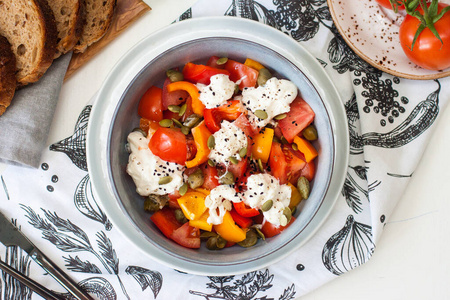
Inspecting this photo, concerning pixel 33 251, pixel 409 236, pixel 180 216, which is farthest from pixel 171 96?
pixel 409 236

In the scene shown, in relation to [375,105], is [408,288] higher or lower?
lower

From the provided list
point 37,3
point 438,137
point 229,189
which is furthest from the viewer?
point 438,137

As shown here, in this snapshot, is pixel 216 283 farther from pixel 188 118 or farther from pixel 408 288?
pixel 408 288

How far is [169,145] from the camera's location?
147 cm

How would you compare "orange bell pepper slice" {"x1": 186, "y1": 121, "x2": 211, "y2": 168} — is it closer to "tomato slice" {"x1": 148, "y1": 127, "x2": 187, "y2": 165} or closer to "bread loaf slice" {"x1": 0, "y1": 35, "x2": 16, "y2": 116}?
"tomato slice" {"x1": 148, "y1": 127, "x2": 187, "y2": 165}

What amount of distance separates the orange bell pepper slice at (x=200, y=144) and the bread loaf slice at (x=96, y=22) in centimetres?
61

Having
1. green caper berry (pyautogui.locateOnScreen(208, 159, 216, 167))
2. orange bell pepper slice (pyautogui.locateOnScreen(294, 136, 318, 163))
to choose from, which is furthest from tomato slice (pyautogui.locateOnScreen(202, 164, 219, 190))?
orange bell pepper slice (pyautogui.locateOnScreen(294, 136, 318, 163))

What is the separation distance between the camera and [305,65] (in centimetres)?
156

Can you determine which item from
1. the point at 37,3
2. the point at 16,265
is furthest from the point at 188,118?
the point at 16,265

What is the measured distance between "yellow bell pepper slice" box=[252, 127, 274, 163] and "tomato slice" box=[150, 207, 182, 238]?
1.36 feet

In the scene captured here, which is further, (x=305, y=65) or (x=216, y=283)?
(x=216, y=283)

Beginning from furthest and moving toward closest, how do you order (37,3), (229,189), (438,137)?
1. (438,137)
2. (37,3)
3. (229,189)

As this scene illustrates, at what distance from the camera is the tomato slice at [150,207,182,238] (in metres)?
1.57

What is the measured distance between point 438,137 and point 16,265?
1.92 metres
